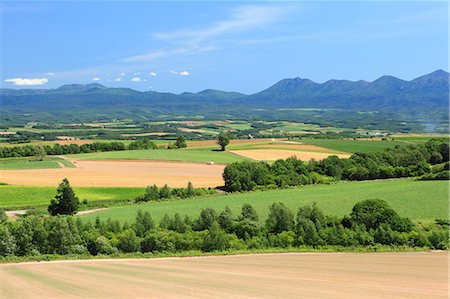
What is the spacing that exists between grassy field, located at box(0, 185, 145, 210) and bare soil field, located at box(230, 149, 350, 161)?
106 feet

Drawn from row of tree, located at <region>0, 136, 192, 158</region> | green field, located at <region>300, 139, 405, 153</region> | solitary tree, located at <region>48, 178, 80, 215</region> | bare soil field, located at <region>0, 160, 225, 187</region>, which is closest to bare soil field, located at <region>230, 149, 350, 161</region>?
green field, located at <region>300, 139, 405, 153</region>

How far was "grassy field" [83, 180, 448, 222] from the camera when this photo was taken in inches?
1479

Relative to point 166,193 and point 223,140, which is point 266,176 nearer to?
point 166,193

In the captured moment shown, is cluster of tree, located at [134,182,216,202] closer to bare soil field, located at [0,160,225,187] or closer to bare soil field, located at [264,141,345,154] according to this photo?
bare soil field, located at [0,160,225,187]

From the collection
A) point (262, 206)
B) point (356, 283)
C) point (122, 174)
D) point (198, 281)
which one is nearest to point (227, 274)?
point (198, 281)

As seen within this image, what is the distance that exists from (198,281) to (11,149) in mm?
85954

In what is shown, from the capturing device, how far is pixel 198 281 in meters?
18.0

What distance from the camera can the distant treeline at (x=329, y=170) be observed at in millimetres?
57406

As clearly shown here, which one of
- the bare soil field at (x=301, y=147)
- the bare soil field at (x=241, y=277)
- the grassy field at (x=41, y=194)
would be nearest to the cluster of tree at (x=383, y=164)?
the bare soil field at (x=301, y=147)

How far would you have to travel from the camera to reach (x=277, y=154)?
8606 cm

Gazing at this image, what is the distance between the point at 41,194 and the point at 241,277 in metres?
38.2

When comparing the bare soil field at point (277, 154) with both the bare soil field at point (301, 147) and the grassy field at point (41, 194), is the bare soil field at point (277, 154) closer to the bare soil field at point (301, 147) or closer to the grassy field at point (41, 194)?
the bare soil field at point (301, 147)

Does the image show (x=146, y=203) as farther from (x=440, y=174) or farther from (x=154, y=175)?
(x=440, y=174)

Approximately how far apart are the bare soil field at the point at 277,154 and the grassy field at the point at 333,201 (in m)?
28.0
